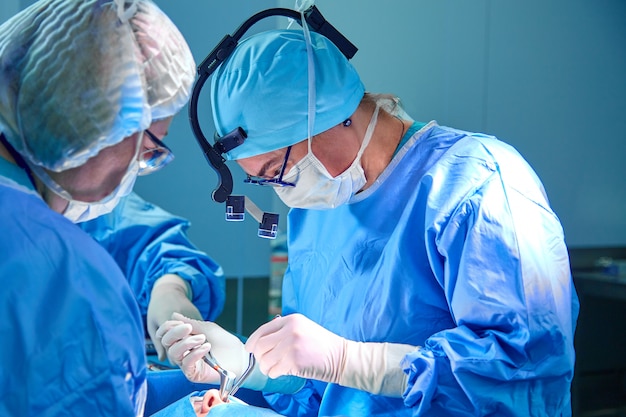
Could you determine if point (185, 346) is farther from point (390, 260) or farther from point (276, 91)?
point (276, 91)

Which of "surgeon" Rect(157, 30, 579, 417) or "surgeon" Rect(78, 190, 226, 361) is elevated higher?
"surgeon" Rect(157, 30, 579, 417)

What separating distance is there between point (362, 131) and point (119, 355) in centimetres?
106

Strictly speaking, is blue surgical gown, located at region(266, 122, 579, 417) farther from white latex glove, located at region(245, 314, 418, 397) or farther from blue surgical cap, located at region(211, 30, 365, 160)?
blue surgical cap, located at region(211, 30, 365, 160)

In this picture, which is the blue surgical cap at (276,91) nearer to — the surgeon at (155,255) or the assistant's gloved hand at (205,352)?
the assistant's gloved hand at (205,352)

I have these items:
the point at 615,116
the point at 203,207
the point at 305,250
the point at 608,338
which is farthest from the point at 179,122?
the point at 608,338

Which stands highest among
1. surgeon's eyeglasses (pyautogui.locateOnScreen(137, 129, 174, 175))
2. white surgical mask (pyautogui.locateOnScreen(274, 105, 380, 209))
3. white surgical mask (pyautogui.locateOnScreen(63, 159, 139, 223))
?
surgeon's eyeglasses (pyautogui.locateOnScreen(137, 129, 174, 175))

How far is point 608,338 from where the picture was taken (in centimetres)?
403

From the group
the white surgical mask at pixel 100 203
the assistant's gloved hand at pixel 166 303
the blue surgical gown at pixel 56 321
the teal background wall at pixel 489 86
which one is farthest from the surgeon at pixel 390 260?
the teal background wall at pixel 489 86

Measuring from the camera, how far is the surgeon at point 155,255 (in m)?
2.32

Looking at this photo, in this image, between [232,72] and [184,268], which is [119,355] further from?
[184,268]

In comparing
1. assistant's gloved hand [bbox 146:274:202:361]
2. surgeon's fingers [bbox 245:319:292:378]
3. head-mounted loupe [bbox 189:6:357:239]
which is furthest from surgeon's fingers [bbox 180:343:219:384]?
head-mounted loupe [bbox 189:6:357:239]

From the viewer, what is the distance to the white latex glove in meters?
1.62

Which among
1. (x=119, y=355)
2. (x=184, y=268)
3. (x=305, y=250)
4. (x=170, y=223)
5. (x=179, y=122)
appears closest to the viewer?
(x=119, y=355)

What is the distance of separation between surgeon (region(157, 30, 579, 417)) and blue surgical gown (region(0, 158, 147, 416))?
72 cm
